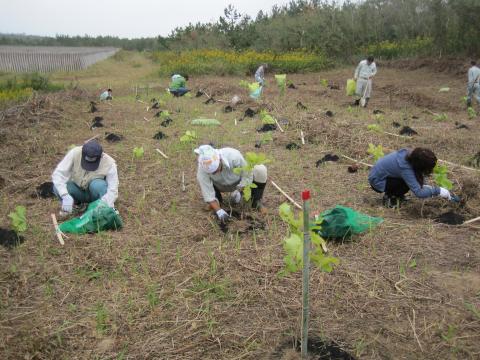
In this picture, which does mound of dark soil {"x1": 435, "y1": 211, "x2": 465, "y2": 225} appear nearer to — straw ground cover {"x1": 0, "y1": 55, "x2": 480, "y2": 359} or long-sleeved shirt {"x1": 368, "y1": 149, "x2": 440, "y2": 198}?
straw ground cover {"x1": 0, "y1": 55, "x2": 480, "y2": 359}

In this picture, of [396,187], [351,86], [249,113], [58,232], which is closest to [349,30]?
[351,86]

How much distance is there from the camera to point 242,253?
3.19m

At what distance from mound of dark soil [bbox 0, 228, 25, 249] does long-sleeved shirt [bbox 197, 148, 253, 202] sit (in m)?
1.52

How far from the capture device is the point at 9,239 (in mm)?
3342

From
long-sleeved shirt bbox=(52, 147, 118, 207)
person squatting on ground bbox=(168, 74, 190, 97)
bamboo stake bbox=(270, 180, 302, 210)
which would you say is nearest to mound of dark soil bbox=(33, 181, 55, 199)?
long-sleeved shirt bbox=(52, 147, 118, 207)

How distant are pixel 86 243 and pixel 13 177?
2.27 metres

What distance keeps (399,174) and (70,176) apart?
3.07 m

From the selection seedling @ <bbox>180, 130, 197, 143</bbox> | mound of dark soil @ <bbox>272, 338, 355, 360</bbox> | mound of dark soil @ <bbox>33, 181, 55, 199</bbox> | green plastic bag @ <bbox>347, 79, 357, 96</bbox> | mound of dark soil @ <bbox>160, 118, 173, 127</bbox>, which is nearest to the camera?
mound of dark soil @ <bbox>272, 338, 355, 360</bbox>

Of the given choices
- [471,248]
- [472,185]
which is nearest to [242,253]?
[471,248]

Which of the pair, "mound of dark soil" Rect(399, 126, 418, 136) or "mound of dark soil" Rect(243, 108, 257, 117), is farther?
"mound of dark soil" Rect(243, 108, 257, 117)

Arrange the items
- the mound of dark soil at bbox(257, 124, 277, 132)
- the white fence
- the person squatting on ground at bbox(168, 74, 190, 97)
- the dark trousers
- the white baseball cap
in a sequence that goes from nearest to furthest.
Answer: the white baseball cap, the dark trousers, the mound of dark soil at bbox(257, 124, 277, 132), the person squatting on ground at bbox(168, 74, 190, 97), the white fence

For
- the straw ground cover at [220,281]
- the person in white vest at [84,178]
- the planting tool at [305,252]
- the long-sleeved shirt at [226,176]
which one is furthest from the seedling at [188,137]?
the planting tool at [305,252]

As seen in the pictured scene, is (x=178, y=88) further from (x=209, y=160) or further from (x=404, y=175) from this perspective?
(x=404, y=175)

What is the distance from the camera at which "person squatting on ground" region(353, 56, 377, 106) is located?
9.34 m
